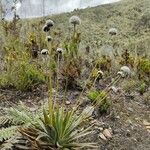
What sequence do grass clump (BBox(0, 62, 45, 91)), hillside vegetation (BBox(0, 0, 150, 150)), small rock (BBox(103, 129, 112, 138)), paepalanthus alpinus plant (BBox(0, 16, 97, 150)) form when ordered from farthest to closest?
1. grass clump (BBox(0, 62, 45, 91))
2. small rock (BBox(103, 129, 112, 138))
3. hillside vegetation (BBox(0, 0, 150, 150))
4. paepalanthus alpinus plant (BBox(0, 16, 97, 150))

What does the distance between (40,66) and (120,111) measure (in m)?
1.86

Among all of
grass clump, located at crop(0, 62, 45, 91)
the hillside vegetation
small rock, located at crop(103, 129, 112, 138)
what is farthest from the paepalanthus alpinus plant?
grass clump, located at crop(0, 62, 45, 91)

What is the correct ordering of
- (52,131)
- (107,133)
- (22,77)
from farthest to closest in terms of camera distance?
(22,77)
(107,133)
(52,131)

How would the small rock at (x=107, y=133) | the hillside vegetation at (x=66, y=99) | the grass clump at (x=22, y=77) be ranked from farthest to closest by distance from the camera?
the grass clump at (x=22, y=77)
the small rock at (x=107, y=133)
the hillside vegetation at (x=66, y=99)

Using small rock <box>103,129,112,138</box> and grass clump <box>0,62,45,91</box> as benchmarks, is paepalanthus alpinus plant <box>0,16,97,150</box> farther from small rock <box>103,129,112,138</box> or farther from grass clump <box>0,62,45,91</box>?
grass clump <box>0,62,45,91</box>

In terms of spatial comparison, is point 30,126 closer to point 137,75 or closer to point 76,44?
point 76,44

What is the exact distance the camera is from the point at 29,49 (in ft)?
24.7

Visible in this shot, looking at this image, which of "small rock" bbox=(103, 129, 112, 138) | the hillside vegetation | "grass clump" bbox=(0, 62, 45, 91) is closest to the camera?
the hillside vegetation

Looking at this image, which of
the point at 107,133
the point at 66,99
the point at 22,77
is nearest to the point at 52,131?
the point at 107,133

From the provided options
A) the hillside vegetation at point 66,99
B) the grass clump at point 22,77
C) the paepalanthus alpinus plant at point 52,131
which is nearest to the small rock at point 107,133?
the hillside vegetation at point 66,99

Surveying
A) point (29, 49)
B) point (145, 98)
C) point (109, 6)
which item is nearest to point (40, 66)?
→ point (29, 49)

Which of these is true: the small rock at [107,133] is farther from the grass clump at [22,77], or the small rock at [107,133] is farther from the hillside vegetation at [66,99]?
the grass clump at [22,77]

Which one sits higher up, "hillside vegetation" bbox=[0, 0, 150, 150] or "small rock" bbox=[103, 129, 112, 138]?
"hillside vegetation" bbox=[0, 0, 150, 150]

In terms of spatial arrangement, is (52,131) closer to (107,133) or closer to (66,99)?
(107,133)
